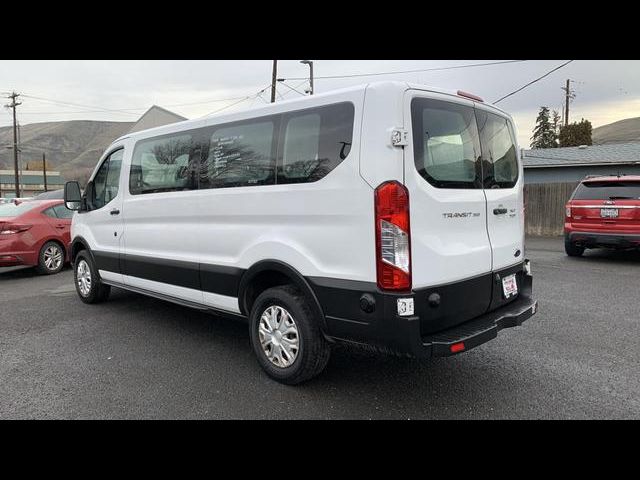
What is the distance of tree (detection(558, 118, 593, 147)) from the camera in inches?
1670

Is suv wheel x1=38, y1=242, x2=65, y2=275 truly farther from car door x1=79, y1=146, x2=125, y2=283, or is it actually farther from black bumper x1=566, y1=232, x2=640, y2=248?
black bumper x1=566, y1=232, x2=640, y2=248

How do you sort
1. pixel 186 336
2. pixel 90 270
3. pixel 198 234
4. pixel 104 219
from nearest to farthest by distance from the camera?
pixel 198 234
pixel 186 336
pixel 104 219
pixel 90 270

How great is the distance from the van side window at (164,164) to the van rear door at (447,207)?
7.43 ft

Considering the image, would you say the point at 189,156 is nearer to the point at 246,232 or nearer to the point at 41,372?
the point at 246,232

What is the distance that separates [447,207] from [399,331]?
922 mm

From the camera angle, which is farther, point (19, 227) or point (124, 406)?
point (19, 227)

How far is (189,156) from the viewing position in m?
4.51

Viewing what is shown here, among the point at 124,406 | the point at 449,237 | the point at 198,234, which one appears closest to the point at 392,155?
the point at 449,237

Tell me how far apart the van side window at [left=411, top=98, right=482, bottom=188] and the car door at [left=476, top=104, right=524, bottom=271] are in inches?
5.7

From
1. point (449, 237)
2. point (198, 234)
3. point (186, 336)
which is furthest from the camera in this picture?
point (186, 336)

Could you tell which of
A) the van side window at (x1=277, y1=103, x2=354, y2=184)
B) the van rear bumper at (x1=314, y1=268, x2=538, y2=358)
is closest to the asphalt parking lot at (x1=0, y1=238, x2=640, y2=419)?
the van rear bumper at (x1=314, y1=268, x2=538, y2=358)

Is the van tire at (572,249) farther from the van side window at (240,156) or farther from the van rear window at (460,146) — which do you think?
the van side window at (240,156)

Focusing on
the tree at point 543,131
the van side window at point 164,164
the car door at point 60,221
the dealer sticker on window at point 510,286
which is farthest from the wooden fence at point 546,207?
the tree at point 543,131
